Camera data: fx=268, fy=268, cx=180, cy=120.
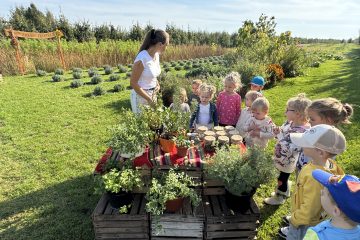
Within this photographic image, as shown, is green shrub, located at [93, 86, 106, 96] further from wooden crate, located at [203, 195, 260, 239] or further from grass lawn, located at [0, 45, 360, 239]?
wooden crate, located at [203, 195, 260, 239]

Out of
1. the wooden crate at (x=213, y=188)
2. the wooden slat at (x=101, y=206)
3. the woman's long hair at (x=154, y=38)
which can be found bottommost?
the wooden slat at (x=101, y=206)

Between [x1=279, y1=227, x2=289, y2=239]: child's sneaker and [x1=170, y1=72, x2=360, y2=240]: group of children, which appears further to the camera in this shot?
[x1=279, y1=227, x2=289, y2=239]: child's sneaker

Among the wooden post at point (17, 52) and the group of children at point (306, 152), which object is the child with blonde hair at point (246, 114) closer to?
the group of children at point (306, 152)

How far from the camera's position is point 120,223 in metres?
3.04

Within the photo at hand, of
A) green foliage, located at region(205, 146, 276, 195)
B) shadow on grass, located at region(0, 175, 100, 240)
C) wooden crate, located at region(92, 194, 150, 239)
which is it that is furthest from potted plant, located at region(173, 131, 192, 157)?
shadow on grass, located at region(0, 175, 100, 240)

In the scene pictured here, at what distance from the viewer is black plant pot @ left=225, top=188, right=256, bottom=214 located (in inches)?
118

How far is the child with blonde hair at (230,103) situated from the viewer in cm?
473

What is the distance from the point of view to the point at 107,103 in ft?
30.5

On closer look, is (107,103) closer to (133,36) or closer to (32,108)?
(32,108)

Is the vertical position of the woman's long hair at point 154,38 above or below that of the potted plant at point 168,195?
above

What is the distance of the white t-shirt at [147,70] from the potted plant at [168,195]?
5.48 ft

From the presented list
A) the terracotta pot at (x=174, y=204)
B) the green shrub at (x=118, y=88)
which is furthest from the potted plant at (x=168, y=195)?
the green shrub at (x=118, y=88)

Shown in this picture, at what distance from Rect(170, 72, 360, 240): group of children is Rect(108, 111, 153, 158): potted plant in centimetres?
150

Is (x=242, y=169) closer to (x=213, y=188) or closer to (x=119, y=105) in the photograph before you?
(x=213, y=188)
